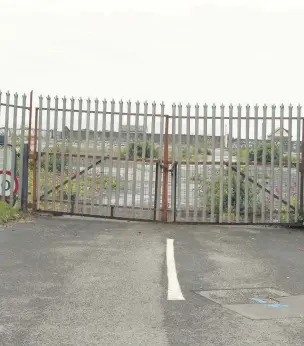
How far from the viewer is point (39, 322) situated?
4.27 m

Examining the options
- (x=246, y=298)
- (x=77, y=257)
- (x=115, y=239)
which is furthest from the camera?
(x=115, y=239)

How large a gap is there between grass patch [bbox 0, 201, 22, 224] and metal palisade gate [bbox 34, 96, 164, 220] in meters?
0.85

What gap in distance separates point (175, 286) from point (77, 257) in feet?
6.93

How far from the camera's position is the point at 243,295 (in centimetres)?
542

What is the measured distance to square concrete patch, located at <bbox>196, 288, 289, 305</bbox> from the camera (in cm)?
517

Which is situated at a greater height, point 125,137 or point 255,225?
point 125,137

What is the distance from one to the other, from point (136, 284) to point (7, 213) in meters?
6.09

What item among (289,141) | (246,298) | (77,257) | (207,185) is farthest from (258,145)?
(246,298)

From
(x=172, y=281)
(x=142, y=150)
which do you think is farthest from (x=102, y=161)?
(x=172, y=281)

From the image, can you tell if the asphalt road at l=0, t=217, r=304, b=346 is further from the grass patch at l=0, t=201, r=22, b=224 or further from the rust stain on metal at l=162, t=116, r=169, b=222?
the rust stain on metal at l=162, t=116, r=169, b=222

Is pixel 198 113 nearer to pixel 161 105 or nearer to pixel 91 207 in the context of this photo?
pixel 161 105

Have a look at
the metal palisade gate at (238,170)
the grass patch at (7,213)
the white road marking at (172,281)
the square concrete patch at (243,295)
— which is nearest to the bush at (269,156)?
the metal palisade gate at (238,170)

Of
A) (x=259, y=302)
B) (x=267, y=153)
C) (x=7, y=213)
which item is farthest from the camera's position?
(x=267, y=153)

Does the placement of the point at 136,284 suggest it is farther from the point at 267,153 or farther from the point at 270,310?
the point at 267,153
